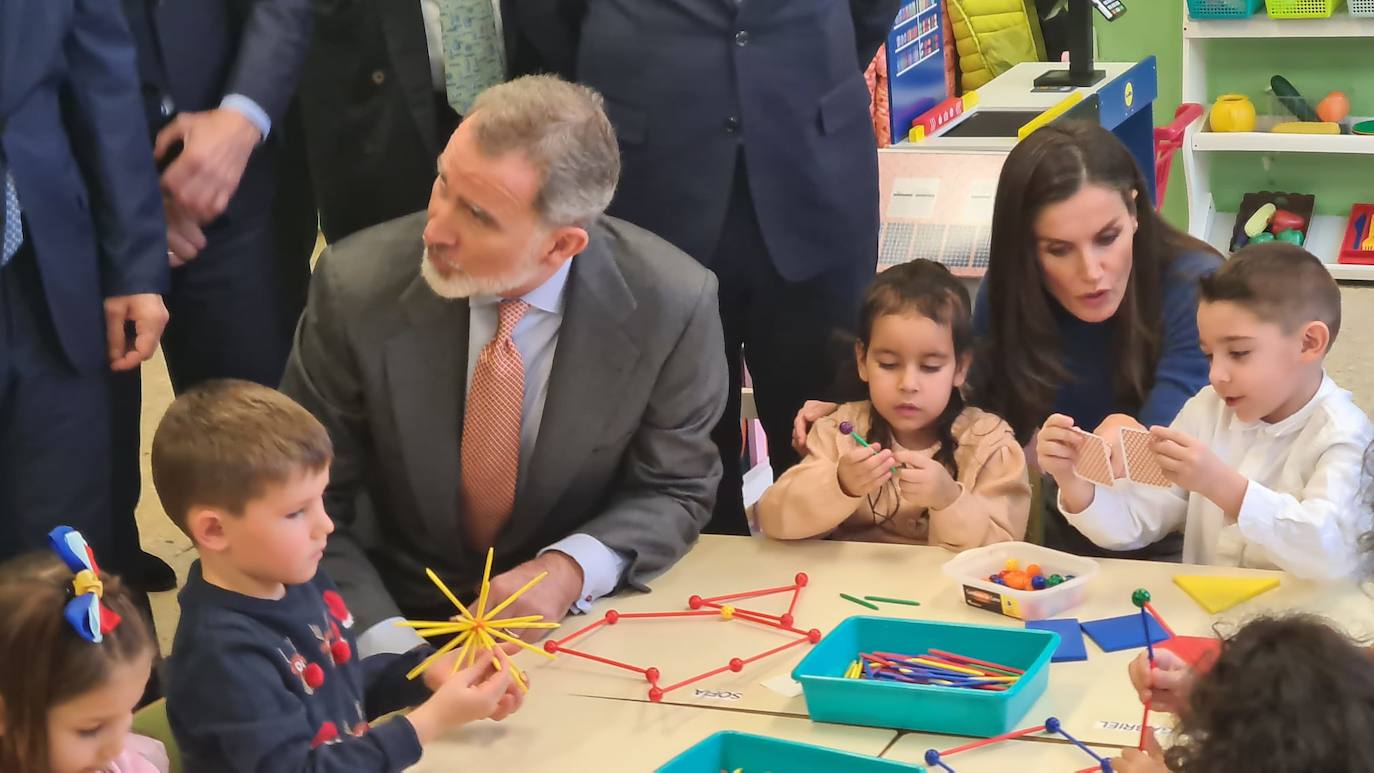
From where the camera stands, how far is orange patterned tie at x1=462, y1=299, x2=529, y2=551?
6.96 ft

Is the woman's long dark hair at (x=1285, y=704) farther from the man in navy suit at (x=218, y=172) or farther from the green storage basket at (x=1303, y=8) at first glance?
the green storage basket at (x=1303, y=8)

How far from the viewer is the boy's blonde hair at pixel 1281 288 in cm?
206

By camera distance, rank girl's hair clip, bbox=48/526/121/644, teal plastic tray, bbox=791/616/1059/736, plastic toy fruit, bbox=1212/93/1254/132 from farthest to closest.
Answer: plastic toy fruit, bbox=1212/93/1254/132
teal plastic tray, bbox=791/616/1059/736
girl's hair clip, bbox=48/526/121/644

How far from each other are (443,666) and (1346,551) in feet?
3.66

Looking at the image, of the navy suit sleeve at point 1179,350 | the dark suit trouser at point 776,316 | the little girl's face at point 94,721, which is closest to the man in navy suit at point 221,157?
the dark suit trouser at point 776,316

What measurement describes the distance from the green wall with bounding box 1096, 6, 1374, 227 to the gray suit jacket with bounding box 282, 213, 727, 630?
374 centimetres

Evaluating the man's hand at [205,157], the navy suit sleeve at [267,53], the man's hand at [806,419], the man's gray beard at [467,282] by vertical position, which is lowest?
the man's hand at [806,419]

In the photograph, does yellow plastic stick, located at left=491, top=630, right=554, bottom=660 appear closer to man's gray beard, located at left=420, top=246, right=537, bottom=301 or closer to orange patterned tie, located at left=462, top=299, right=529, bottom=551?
orange patterned tie, located at left=462, top=299, right=529, bottom=551

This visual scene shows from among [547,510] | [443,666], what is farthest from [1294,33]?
[443,666]

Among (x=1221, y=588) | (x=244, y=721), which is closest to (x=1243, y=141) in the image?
(x=1221, y=588)

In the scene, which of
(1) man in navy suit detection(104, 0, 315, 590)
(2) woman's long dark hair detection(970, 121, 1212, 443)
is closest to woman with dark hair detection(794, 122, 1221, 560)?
(2) woman's long dark hair detection(970, 121, 1212, 443)

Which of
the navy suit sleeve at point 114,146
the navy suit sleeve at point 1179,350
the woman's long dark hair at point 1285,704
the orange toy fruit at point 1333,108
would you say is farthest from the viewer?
the orange toy fruit at point 1333,108

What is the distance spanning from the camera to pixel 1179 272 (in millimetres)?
2568

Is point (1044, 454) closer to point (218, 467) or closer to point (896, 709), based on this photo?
point (896, 709)
